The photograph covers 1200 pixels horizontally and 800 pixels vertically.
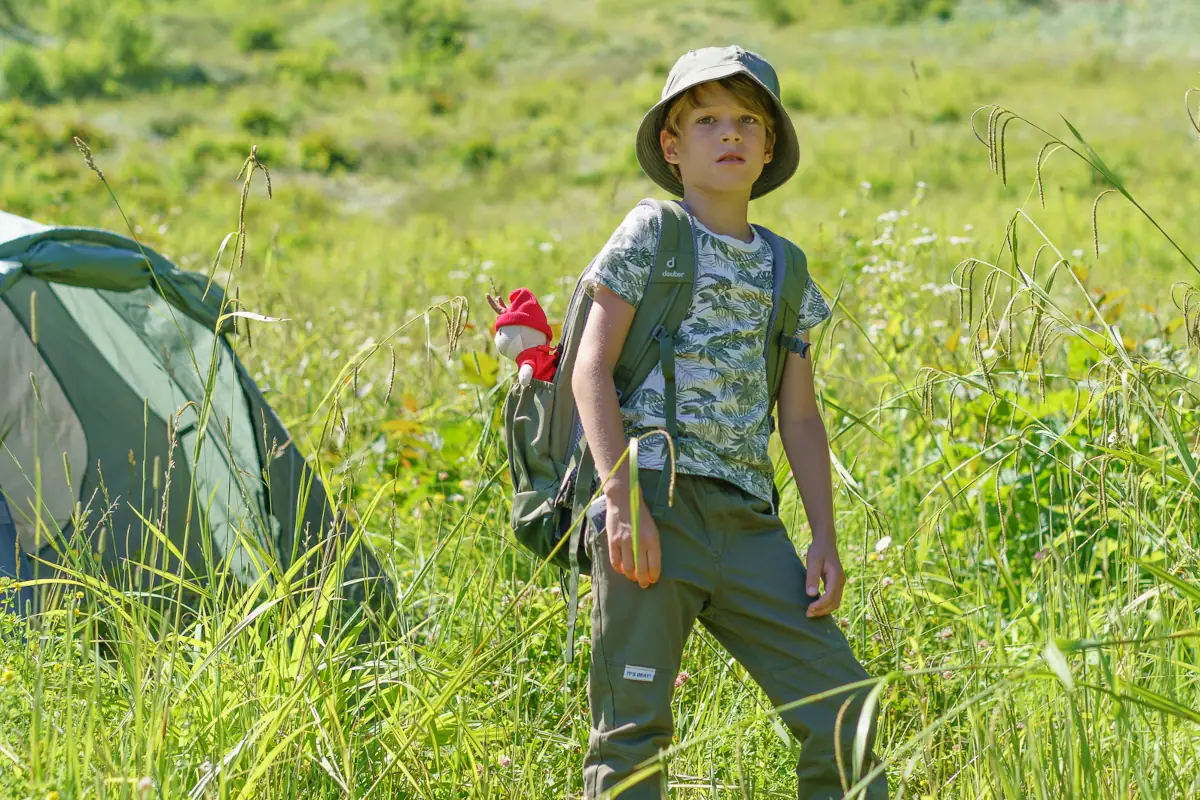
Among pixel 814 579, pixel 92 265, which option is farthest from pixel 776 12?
pixel 814 579

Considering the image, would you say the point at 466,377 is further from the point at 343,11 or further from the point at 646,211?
the point at 343,11

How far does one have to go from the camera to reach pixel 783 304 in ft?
6.27

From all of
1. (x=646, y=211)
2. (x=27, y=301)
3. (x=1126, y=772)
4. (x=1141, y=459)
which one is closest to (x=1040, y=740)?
(x=1126, y=772)

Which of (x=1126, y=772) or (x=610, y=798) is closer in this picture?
(x=1126, y=772)

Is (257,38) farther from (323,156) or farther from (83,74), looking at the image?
(323,156)

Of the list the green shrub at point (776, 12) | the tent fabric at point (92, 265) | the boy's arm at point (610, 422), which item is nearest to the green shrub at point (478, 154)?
the green shrub at point (776, 12)

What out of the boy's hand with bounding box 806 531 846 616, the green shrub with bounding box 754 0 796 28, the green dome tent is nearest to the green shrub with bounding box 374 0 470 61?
the green shrub with bounding box 754 0 796 28

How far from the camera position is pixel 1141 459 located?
58.1 inches

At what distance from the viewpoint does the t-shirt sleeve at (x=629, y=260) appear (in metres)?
1.78

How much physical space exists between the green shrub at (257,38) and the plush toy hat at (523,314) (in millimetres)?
37648

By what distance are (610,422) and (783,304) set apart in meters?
0.37

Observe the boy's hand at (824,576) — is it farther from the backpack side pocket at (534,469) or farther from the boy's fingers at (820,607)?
the backpack side pocket at (534,469)

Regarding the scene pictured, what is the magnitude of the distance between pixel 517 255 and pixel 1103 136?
39.9ft

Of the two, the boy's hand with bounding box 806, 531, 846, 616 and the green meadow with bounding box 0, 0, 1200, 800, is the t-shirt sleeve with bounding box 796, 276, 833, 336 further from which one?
the boy's hand with bounding box 806, 531, 846, 616
